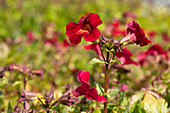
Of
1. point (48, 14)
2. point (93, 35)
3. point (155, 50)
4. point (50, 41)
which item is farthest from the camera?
point (48, 14)

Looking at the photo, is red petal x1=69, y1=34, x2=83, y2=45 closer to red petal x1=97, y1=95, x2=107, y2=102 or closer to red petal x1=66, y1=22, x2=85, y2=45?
red petal x1=66, y1=22, x2=85, y2=45

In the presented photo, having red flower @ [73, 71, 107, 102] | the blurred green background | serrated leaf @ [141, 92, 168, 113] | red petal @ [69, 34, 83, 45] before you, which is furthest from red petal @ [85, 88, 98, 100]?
the blurred green background

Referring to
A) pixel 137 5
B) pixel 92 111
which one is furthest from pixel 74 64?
pixel 137 5

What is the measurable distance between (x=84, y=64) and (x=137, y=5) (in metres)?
6.54

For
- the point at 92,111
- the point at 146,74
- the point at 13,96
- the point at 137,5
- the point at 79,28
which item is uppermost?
the point at 137,5

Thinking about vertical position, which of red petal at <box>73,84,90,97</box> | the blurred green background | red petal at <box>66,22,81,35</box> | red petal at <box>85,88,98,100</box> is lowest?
red petal at <box>85,88,98,100</box>

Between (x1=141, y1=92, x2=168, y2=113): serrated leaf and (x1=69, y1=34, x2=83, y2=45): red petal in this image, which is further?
(x1=141, y1=92, x2=168, y2=113): serrated leaf

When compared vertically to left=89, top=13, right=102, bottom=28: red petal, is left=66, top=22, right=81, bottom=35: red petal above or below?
below

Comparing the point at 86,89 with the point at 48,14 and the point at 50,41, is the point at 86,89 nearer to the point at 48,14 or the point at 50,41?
the point at 50,41

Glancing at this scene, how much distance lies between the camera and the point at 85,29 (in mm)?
978

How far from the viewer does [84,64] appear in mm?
2338

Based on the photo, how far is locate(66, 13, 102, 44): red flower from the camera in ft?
3.03

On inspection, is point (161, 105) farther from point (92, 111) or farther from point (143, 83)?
point (143, 83)

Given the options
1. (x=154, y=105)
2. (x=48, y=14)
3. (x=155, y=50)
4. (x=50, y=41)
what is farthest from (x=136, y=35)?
(x=48, y=14)
